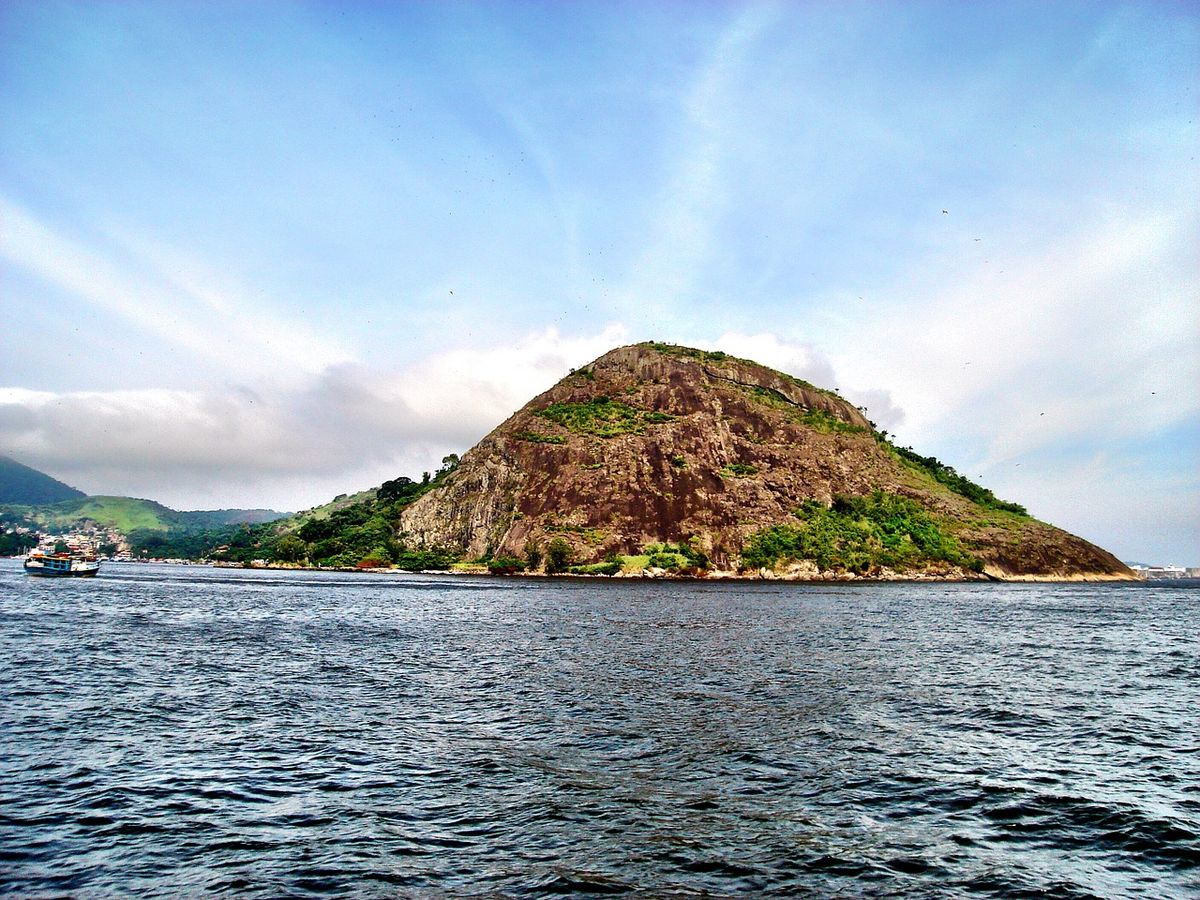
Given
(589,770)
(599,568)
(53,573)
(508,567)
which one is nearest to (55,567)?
(53,573)

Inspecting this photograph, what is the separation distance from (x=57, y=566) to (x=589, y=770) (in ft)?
501

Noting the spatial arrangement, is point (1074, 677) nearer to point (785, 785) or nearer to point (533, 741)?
point (785, 785)

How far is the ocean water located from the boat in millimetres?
102842

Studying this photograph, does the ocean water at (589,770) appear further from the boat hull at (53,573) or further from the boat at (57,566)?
the boat hull at (53,573)

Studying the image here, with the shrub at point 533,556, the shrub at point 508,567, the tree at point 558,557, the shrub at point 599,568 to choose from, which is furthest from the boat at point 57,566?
the shrub at point 599,568

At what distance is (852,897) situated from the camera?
14.8 m

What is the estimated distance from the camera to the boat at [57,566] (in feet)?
444

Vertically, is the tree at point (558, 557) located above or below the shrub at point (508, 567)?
above

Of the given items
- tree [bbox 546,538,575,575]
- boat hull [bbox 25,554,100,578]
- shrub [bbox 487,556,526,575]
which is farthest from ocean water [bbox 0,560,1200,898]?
shrub [bbox 487,556,526,575]

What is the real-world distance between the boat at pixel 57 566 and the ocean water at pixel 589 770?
4049 inches

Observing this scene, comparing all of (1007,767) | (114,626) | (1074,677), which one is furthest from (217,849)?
(114,626)

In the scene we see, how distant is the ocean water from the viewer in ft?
52.4

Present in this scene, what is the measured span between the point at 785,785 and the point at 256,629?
5303 cm

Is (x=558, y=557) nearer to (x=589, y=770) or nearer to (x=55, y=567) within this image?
(x=55, y=567)
